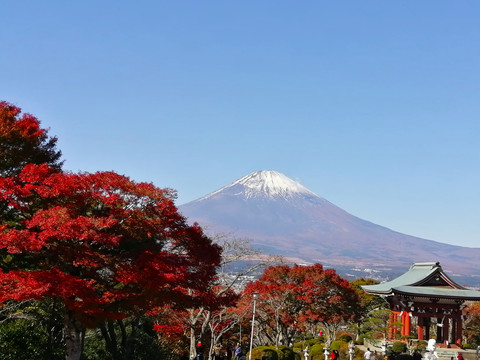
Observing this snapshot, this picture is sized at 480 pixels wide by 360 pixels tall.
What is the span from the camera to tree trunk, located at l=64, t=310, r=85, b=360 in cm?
→ 1348

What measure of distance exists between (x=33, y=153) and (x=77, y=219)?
4164 mm

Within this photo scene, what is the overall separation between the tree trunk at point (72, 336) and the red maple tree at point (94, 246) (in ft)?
0.08

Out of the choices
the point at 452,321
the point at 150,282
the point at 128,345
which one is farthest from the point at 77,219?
the point at 452,321

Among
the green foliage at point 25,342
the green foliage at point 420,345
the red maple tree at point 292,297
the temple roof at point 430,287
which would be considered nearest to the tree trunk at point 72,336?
the green foliage at point 25,342

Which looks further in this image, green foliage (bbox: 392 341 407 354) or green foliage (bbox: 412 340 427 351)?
green foliage (bbox: 392 341 407 354)

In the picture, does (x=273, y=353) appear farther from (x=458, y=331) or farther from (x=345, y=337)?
(x=345, y=337)

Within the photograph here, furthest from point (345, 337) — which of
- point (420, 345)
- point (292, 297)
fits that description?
point (420, 345)

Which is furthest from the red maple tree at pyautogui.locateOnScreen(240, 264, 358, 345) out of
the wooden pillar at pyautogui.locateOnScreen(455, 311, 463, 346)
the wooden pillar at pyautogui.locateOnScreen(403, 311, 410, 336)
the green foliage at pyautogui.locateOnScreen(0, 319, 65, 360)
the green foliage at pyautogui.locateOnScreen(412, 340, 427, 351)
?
the green foliage at pyautogui.locateOnScreen(0, 319, 65, 360)

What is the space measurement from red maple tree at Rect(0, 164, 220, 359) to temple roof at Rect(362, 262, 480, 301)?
1972 cm

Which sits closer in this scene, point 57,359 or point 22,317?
point 22,317

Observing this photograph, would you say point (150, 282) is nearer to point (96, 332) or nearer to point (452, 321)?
point (96, 332)

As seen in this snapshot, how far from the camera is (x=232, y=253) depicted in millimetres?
25766

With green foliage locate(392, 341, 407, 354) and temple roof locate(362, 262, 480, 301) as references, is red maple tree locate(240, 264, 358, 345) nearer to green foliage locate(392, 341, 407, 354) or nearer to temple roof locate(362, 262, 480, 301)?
temple roof locate(362, 262, 480, 301)

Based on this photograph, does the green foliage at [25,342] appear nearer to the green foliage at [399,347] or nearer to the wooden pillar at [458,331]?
the green foliage at [399,347]
